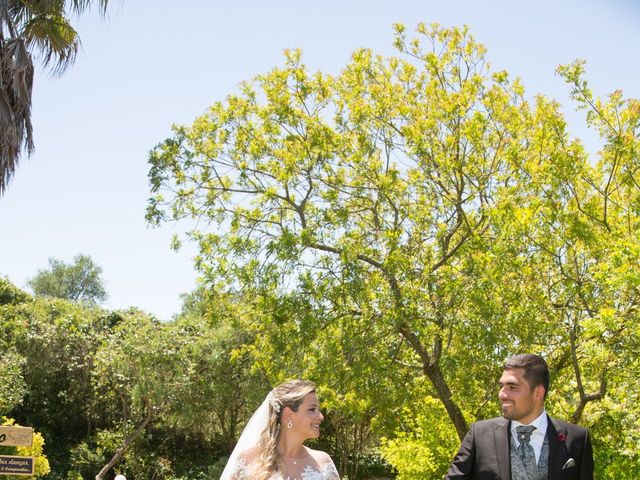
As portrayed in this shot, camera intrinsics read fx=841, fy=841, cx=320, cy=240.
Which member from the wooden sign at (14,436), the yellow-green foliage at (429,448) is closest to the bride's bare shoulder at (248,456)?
the wooden sign at (14,436)

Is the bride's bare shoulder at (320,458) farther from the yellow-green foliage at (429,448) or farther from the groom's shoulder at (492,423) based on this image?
the yellow-green foliage at (429,448)

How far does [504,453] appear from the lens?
443cm

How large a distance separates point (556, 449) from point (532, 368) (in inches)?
17.8

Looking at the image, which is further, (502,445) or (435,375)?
(435,375)

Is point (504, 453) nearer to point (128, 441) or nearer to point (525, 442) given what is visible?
point (525, 442)

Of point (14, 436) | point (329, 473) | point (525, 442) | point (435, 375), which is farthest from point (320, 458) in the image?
point (435, 375)

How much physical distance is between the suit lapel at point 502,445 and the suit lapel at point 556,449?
8.8 inches

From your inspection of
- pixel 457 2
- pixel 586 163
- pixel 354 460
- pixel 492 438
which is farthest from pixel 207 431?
pixel 492 438

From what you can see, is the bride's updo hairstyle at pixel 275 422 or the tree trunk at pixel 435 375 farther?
the tree trunk at pixel 435 375

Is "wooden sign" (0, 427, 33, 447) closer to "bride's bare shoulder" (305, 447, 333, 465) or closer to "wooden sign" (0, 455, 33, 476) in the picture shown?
"wooden sign" (0, 455, 33, 476)

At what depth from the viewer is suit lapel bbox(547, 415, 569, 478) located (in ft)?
14.5

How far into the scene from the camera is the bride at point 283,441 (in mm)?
4902

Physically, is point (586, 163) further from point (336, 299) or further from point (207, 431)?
point (207, 431)

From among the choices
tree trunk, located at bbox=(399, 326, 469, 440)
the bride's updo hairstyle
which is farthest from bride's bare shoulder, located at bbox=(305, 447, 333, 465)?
tree trunk, located at bbox=(399, 326, 469, 440)
